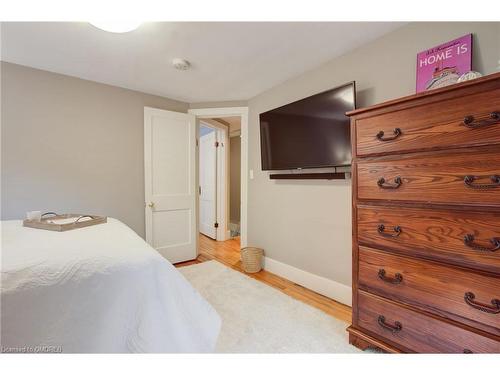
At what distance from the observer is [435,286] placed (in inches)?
41.8

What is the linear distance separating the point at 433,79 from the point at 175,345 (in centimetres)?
197

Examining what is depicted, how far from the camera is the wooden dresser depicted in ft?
3.04

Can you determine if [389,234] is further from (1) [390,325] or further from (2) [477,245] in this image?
(1) [390,325]

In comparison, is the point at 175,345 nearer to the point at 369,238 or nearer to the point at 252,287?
the point at 369,238

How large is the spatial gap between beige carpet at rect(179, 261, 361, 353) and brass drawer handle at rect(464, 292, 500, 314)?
714mm

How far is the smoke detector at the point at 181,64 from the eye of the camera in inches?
78.6

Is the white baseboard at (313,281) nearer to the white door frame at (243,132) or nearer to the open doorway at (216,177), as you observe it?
the white door frame at (243,132)

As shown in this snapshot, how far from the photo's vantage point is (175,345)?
857 mm

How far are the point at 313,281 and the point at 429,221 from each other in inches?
55.3

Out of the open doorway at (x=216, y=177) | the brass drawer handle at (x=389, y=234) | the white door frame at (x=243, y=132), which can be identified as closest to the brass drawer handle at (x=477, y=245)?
the brass drawer handle at (x=389, y=234)

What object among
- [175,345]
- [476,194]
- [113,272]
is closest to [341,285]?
[476,194]

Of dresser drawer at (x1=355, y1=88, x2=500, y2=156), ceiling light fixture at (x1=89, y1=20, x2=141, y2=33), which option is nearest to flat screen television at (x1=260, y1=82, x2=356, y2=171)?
→ dresser drawer at (x1=355, y1=88, x2=500, y2=156)

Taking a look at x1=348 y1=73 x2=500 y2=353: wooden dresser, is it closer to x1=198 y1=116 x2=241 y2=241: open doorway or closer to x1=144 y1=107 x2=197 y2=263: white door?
x1=144 y1=107 x2=197 y2=263: white door

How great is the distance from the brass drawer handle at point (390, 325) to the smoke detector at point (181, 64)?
2454 mm
